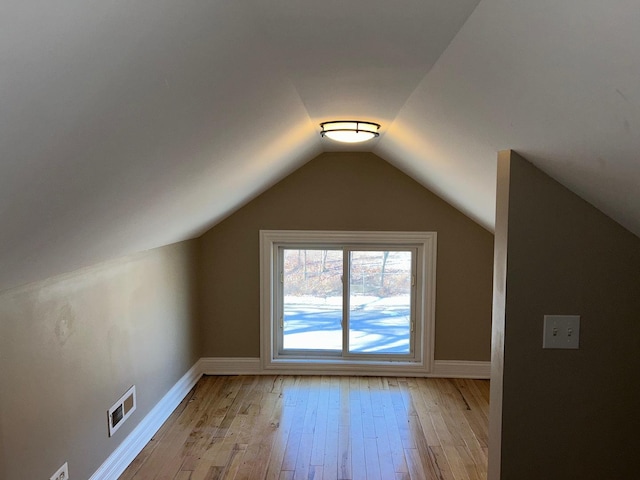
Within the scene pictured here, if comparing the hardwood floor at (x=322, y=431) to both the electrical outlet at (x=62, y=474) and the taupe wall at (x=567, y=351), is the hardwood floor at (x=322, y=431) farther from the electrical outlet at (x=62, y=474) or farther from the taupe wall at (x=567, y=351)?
A: the taupe wall at (x=567, y=351)

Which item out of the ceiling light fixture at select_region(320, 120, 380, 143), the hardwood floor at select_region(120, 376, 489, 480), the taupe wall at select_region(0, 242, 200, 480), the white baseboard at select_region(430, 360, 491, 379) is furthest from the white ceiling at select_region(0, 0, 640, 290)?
the white baseboard at select_region(430, 360, 491, 379)

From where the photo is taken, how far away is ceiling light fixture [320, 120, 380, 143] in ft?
8.31

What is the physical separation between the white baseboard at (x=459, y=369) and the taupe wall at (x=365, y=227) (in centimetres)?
5

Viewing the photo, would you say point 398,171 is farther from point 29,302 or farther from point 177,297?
point 29,302

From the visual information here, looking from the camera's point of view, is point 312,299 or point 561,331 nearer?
point 561,331

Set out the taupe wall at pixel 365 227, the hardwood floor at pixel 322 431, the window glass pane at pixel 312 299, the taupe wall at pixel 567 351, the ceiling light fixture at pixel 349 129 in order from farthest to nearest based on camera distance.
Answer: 1. the window glass pane at pixel 312 299
2. the taupe wall at pixel 365 227
3. the hardwood floor at pixel 322 431
4. the ceiling light fixture at pixel 349 129
5. the taupe wall at pixel 567 351

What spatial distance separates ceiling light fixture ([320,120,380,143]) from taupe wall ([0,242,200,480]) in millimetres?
1379

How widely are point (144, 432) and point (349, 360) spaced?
189 cm

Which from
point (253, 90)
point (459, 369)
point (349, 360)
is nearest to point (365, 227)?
point (349, 360)

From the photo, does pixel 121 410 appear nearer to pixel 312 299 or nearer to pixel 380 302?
pixel 312 299

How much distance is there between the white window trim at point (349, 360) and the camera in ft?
13.6

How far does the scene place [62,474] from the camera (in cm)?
216

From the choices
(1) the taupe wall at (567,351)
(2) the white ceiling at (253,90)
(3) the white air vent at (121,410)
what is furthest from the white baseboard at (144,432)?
(1) the taupe wall at (567,351)

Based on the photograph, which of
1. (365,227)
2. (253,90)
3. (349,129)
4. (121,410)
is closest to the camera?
(253,90)
